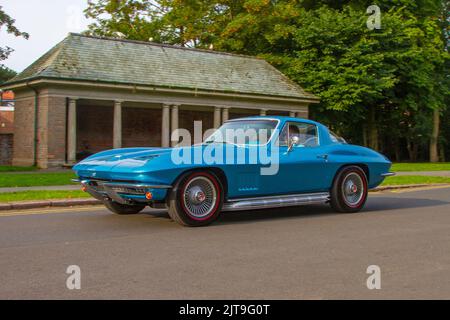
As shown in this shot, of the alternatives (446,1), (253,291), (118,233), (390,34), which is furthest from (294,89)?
(253,291)

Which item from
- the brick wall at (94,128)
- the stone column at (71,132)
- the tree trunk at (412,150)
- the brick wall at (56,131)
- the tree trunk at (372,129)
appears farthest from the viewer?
the tree trunk at (412,150)

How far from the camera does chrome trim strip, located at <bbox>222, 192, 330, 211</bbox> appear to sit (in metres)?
8.09

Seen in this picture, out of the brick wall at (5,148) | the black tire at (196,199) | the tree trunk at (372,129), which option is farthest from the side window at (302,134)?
the tree trunk at (372,129)

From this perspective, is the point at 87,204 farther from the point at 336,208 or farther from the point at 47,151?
the point at 47,151

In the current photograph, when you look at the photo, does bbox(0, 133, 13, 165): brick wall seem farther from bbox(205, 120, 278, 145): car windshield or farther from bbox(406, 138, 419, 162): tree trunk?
bbox(406, 138, 419, 162): tree trunk

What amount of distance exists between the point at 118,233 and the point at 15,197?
4.50m

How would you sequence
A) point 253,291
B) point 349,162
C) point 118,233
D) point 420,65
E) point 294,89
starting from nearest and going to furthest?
point 253,291 → point 118,233 → point 349,162 → point 294,89 → point 420,65

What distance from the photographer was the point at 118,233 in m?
7.27

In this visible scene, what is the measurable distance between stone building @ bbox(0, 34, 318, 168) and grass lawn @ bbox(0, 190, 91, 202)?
A: 477 inches

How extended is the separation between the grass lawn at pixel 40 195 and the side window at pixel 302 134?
459cm

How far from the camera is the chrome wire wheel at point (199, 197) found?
764cm

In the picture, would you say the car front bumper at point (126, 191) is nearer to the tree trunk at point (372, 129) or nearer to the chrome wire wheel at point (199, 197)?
the chrome wire wheel at point (199, 197)

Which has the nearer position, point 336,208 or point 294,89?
point 336,208

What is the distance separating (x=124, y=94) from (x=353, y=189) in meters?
17.7
